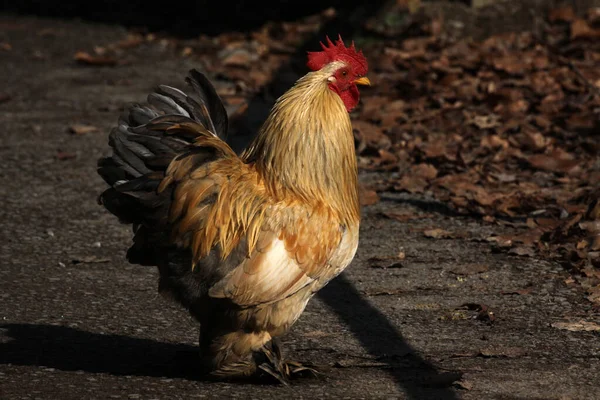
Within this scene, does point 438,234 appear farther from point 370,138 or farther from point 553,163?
point 370,138

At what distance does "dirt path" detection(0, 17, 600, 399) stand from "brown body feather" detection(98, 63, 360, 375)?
36cm

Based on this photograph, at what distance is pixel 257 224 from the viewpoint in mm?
4961

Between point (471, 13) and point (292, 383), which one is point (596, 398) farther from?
point (471, 13)

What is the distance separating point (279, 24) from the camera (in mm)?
15312

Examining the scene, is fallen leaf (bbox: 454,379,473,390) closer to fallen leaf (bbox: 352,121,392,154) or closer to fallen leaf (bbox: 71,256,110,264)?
fallen leaf (bbox: 71,256,110,264)

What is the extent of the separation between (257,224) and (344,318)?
128 cm

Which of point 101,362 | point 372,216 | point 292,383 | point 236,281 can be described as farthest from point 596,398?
point 372,216

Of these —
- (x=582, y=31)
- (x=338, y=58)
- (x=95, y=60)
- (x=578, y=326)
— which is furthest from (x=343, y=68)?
(x=95, y=60)

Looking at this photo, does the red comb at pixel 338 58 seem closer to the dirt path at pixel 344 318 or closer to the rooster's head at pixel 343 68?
the rooster's head at pixel 343 68

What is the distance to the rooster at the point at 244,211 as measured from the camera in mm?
4922

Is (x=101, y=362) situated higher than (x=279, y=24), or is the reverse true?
(x=279, y=24)

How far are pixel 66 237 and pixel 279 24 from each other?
27.8 feet

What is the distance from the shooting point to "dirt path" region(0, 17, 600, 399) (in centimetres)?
500

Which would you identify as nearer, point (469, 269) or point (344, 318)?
point (344, 318)
